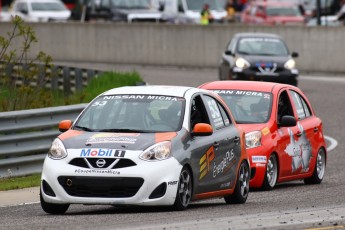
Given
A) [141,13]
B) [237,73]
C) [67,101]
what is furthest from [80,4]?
[67,101]

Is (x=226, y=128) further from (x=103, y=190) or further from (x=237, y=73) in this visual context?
(x=237, y=73)

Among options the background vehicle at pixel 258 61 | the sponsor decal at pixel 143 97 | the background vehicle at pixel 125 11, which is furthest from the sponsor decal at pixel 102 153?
the background vehicle at pixel 125 11

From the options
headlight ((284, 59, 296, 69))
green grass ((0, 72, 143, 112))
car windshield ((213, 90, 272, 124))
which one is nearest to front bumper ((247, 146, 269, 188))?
car windshield ((213, 90, 272, 124))

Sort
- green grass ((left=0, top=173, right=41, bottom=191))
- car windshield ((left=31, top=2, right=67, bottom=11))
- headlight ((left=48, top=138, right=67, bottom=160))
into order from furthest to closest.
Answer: car windshield ((left=31, top=2, right=67, bottom=11)), green grass ((left=0, top=173, right=41, bottom=191)), headlight ((left=48, top=138, right=67, bottom=160))

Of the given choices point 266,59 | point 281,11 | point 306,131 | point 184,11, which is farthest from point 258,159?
point 281,11

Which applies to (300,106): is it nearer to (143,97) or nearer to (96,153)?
(143,97)

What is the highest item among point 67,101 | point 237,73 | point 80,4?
point 67,101

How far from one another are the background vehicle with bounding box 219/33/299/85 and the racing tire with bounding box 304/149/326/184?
1416 cm

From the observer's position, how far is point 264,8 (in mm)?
54875

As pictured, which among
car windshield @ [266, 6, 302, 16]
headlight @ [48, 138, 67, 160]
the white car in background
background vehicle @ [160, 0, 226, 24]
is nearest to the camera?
headlight @ [48, 138, 67, 160]

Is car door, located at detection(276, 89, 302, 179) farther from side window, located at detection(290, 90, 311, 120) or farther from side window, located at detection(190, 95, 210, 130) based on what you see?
side window, located at detection(190, 95, 210, 130)

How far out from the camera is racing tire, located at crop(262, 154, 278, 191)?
17062 mm

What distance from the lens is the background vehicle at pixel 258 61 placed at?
33406mm

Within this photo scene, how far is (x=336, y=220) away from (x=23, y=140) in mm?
6667
